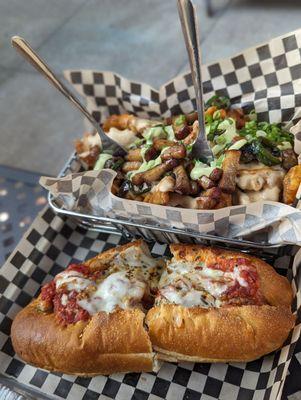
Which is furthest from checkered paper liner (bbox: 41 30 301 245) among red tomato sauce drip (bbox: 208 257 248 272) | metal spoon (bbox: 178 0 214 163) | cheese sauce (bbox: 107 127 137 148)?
metal spoon (bbox: 178 0 214 163)

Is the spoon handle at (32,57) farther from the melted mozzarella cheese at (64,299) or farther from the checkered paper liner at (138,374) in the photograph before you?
the melted mozzarella cheese at (64,299)

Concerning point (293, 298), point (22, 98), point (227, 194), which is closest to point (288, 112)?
point (227, 194)

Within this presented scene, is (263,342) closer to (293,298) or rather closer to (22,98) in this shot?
Result: (293,298)

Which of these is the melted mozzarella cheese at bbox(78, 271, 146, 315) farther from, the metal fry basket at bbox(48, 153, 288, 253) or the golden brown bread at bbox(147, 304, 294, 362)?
the metal fry basket at bbox(48, 153, 288, 253)

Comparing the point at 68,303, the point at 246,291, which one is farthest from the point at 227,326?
the point at 68,303

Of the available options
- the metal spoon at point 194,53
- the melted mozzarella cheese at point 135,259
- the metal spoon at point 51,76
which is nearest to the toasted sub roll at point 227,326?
the melted mozzarella cheese at point 135,259

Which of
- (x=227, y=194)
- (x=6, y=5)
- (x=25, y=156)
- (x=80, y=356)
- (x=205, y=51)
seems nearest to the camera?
(x=80, y=356)
